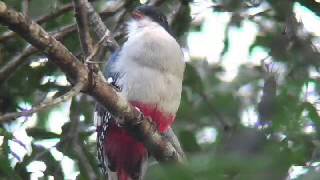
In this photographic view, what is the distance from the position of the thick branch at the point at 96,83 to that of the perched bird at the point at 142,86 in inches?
6.2

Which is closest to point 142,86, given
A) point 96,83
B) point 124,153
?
point 124,153

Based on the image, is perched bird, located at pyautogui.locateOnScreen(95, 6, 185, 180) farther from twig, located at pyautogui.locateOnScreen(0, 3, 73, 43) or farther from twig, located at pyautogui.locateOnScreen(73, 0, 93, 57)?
twig, located at pyautogui.locateOnScreen(73, 0, 93, 57)

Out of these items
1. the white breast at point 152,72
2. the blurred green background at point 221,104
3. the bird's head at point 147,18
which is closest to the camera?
the blurred green background at point 221,104

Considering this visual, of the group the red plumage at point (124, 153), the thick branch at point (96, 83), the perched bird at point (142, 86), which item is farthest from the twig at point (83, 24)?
the red plumage at point (124, 153)

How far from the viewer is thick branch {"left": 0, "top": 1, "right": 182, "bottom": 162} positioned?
1885mm

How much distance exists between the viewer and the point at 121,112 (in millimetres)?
2520

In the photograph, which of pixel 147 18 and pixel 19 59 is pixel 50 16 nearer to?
pixel 19 59

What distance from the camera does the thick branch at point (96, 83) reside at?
6.19 feet

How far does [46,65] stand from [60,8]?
33 centimetres

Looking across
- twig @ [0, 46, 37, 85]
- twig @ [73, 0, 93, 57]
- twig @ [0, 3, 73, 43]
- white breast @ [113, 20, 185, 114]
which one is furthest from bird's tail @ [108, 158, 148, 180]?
twig @ [73, 0, 93, 57]

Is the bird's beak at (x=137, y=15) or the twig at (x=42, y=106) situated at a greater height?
the twig at (x=42, y=106)

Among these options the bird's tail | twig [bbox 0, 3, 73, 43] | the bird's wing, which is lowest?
the bird's tail

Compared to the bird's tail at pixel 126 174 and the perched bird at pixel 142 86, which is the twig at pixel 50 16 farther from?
the bird's tail at pixel 126 174

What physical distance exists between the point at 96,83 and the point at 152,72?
1114mm
